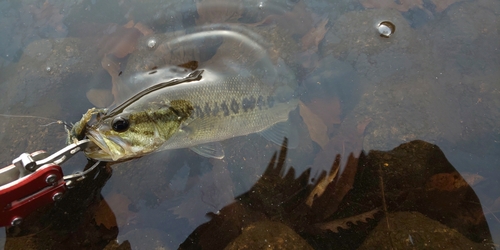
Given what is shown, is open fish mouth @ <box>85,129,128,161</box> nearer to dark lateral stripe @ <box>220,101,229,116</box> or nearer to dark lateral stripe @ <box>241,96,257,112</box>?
dark lateral stripe @ <box>220,101,229,116</box>

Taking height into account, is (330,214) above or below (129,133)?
below

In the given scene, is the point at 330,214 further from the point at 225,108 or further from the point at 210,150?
the point at 225,108

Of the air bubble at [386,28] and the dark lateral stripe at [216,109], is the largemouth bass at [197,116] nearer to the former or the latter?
the dark lateral stripe at [216,109]

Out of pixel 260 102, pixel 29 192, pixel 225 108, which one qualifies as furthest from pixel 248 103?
pixel 29 192

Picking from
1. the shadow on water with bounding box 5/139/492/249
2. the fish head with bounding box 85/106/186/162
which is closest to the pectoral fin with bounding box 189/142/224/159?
the fish head with bounding box 85/106/186/162

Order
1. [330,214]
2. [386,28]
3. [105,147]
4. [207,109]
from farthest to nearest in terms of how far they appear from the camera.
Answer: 1. [386,28]
2. [207,109]
3. [330,214]
4. [105,147]

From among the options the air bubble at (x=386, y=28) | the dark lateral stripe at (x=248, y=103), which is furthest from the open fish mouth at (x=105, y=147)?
the air bubble at (x=386, y=28)
